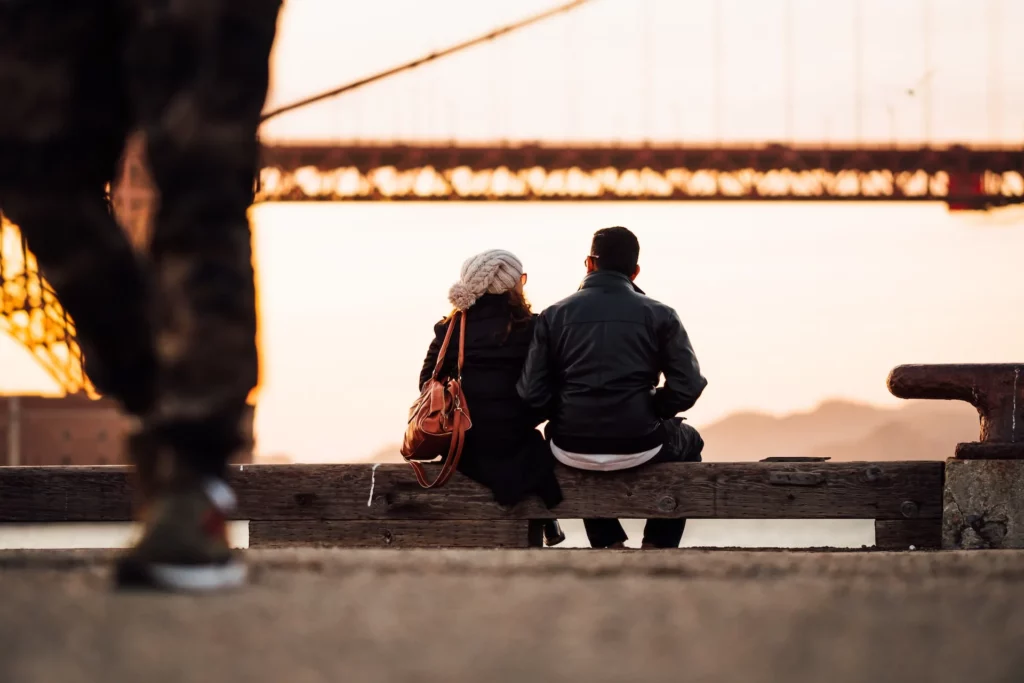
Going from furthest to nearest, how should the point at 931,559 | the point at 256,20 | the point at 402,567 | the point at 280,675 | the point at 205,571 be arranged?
the point at 931,559 → the point at 402,567 → the point at 256,20 → the point at 205,571 → the point at 280,675

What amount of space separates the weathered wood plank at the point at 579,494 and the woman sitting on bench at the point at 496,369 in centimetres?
7

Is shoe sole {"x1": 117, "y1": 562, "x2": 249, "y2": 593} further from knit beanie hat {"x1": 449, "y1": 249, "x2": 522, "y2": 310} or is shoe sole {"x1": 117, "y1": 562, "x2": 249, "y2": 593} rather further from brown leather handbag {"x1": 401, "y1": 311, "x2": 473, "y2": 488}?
knit beanie hat {"x1": 449, "y1": 249, "x2": 522, "y2": 310}

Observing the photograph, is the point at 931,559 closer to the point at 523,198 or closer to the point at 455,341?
the point at 455,341

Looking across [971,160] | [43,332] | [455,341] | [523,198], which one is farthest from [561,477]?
[971,160]

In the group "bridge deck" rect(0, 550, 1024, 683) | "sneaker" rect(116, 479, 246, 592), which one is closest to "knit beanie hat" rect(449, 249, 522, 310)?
"bridge deck" rect(0, 550, 1024, 683)

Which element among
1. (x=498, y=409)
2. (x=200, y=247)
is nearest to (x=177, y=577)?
(x=200, y=247)

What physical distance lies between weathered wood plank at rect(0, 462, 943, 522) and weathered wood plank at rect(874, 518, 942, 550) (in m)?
0.02

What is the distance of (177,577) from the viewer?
5.05 ft

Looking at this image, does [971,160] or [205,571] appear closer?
[205,571]

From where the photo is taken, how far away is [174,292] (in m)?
1.63

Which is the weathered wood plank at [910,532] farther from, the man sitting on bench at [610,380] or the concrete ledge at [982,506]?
the man sitting on bench at [610,380]

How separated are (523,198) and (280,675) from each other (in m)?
42.7

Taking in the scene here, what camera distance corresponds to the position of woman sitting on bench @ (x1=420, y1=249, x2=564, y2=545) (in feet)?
13.8

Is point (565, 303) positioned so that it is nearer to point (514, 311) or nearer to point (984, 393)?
point (514, 311)
